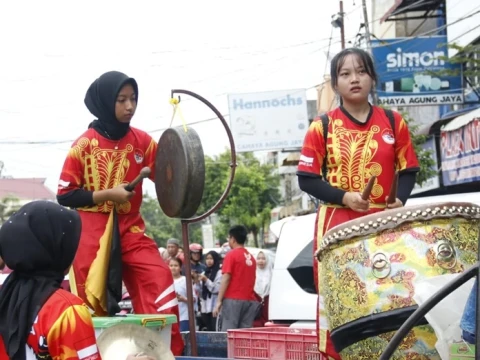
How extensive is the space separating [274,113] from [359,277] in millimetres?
28900

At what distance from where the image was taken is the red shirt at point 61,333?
3.19m

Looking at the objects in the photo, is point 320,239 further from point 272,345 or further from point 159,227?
point 159,227

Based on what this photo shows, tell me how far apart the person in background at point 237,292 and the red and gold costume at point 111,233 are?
23.1 ft

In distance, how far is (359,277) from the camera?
12.3 ft

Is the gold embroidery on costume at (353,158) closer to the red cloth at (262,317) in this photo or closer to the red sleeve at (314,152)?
the red sleeve at (314,152)

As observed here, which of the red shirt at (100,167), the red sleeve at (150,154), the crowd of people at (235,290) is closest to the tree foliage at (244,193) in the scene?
the crowd of people at (235,290)

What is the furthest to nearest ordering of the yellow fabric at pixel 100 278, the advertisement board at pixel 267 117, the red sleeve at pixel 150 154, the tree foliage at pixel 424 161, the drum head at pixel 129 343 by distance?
the advertisement board at pixel 267 117 < the tree foliage at pixel 424 161 < the red sleeve at pixel 150 154 < the yellow fabric at pixel 100 278 < the drum head at pixel 129 343

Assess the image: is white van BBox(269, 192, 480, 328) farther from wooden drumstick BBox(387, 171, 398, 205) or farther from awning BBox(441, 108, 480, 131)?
awning BBox(441, 108, 480, 131)

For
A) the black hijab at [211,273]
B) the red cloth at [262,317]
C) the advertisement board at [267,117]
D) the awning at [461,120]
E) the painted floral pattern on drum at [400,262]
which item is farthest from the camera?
the advertisement board at [267,117]

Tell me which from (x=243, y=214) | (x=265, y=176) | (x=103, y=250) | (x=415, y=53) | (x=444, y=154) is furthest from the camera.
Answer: (x=265, y=176)

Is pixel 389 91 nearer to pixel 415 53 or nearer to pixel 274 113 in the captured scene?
pixel 415 53

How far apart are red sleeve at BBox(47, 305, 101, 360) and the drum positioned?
1.07 m

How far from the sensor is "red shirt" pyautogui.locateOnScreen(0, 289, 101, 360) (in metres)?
3.19

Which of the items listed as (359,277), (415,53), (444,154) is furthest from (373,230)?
(415,53)
